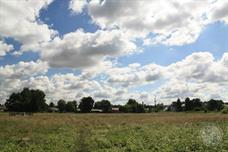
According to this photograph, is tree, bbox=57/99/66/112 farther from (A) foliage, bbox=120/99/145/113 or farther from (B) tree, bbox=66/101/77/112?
(A) foliage, bbox=120/99/145/113

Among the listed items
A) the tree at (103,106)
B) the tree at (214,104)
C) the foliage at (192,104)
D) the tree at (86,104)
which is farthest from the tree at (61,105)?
the tree at (214,104)

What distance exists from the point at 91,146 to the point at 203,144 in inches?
255

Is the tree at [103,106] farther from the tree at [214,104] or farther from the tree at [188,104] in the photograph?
the tree at [214,104]

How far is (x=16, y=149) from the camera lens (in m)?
19.8

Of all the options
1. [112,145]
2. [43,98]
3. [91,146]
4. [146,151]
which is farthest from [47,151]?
[43,98]

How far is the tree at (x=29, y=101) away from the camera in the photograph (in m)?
123

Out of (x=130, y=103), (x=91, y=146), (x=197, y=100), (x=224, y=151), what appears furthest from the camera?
(x=130, y=103)

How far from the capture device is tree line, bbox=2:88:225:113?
407 feet

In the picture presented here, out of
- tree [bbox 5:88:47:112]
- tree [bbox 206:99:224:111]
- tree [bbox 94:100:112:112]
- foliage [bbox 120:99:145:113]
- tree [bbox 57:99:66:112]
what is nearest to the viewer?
tree [bbox 5:88:47:112]

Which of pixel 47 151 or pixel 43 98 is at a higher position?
pixel 43 98

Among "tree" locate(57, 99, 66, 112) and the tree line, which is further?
"tree" locate(57, 99, 66, 112)

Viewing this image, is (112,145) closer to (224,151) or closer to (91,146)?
(91,146)

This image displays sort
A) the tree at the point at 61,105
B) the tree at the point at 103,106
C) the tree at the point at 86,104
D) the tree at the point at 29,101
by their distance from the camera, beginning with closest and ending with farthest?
the tree at the point at 29,101 < the tree at the point at 86,104 < the tree at the point at 61,105 < the tree at the point at 103,106

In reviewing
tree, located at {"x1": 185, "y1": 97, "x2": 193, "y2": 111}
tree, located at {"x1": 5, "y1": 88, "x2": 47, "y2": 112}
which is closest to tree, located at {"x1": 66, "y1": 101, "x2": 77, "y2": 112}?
tree, located at {"x1": 5, "y1": 88, "x2": 47, "y2": 112}
